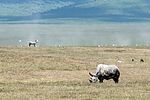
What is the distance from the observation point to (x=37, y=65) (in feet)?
178

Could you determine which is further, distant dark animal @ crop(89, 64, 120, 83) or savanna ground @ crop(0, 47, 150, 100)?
distant dark animal @ crop(89, 64, 120, 83)

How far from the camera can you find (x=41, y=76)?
153 ft

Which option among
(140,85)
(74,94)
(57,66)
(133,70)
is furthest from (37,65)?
(74,94)

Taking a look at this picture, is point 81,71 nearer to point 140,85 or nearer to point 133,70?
point 133,70

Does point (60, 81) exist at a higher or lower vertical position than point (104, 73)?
lower

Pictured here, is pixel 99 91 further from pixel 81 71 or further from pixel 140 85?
pixel 81 71

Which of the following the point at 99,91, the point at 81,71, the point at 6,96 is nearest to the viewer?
the point at 6,96

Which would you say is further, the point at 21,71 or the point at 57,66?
the point at 57,66

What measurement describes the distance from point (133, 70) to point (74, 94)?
24.4m

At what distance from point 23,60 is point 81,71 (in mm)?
8228

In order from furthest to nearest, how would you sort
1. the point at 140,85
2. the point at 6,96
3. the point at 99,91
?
the point at 140,85, the point at 99,91, the point at 6,96

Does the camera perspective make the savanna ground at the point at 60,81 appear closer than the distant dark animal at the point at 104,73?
Yes

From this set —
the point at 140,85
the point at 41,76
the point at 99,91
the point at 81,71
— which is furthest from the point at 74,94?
the point at 81,71

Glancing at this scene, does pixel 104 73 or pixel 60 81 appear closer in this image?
pixel 104 73
